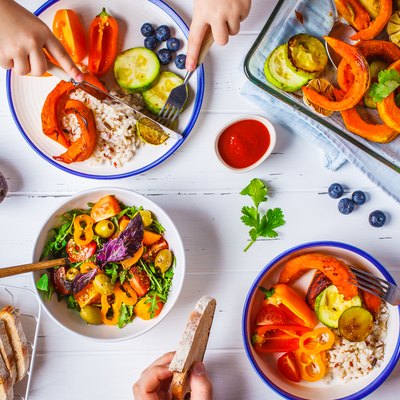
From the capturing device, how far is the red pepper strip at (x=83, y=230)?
2.05 meters

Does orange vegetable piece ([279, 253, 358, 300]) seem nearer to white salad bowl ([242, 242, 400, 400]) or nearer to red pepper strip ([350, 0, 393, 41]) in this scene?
white salad bowl ([242, 242, 400, 400])

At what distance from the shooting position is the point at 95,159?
208cm

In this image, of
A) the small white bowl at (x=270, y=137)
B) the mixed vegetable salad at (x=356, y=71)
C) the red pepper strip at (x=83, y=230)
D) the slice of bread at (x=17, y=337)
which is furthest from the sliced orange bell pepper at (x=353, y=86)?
the slice of bread at (x=17, y=337)

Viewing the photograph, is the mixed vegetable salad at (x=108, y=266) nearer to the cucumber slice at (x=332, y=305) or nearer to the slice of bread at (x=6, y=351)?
the slice of bread at (x=6, y=351)

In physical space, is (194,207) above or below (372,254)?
below

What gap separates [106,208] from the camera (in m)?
2.05

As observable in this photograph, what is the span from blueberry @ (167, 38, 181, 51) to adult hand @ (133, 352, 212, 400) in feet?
3.28

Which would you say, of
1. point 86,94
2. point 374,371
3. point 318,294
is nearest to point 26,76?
point 86,94

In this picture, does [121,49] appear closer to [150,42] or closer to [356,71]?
[150,42]

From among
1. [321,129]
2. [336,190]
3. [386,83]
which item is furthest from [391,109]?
[336,190]

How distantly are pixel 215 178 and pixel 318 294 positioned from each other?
520 millimetres

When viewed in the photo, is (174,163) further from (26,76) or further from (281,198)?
(26,76)

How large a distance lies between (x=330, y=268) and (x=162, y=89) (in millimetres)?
801

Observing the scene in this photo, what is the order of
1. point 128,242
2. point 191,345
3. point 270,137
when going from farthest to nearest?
point 270,137 → point 128,242 → point 191,345
